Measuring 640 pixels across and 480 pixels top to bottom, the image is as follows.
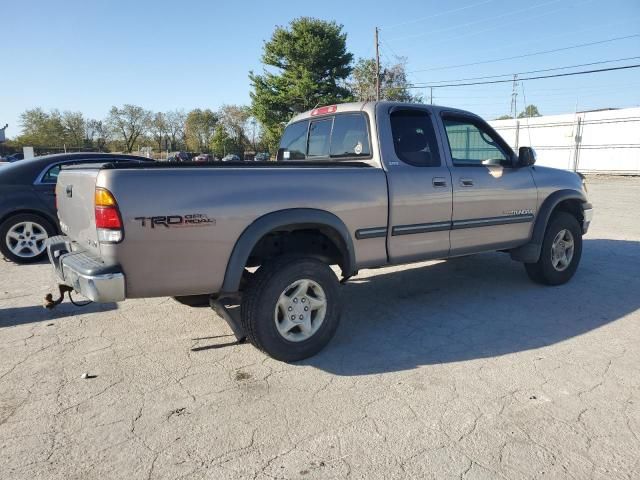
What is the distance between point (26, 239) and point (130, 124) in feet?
220

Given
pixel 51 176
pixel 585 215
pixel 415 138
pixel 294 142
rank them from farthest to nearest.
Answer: pixel 51 176 < pixel 585 215 < pixel 294 142 < pixel 415 138

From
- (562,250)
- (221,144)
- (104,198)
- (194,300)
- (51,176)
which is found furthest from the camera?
(221,144)

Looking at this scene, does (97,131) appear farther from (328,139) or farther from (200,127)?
(328,139)

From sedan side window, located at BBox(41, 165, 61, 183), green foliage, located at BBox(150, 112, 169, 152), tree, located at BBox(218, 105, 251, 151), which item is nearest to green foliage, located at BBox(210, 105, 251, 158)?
tree, located at BBox(218, 105, 251, 151)

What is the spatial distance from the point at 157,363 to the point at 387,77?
4574cm

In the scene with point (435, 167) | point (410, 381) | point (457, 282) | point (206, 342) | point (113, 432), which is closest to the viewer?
point (113, 432)

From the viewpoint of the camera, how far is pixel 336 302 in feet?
12.0

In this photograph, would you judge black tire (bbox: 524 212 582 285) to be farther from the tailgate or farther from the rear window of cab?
the tailgate

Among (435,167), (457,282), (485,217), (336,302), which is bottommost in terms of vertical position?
(457,282)

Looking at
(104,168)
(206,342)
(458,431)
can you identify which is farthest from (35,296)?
(458,431)

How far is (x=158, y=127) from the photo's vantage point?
2741 inches

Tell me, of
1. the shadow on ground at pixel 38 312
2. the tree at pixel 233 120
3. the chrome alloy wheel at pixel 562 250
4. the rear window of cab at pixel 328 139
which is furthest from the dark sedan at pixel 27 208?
the tree at pixel 233 120

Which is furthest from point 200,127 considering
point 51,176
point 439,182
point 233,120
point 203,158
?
point 439,182

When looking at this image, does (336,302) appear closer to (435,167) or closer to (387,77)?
(435,167)
